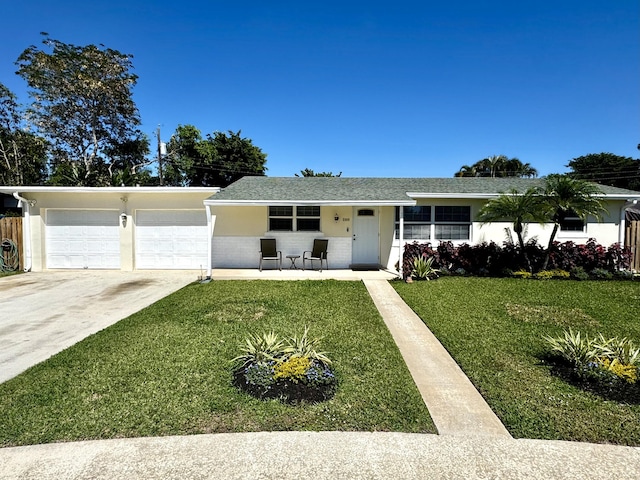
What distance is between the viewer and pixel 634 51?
9805 mm

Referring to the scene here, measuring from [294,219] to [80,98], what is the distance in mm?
23904

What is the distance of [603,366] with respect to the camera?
3.69 metres

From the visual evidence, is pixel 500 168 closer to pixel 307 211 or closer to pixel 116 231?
pixel 307 211

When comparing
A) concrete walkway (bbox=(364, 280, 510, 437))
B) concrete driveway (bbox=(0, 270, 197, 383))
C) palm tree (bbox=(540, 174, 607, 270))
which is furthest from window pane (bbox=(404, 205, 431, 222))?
concrete driveway (bbox=(0, 270, 197, 383))

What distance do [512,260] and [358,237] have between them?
5245 millimetres

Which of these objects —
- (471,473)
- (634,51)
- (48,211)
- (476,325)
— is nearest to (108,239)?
(48,211)

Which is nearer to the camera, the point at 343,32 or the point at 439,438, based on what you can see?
the point at 439,438

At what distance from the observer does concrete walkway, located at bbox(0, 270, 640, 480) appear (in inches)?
92.5

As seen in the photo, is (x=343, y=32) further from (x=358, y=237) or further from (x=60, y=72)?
(x=60, y=72)

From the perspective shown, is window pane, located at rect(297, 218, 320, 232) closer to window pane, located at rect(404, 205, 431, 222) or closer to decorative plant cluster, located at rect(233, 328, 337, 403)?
window pane, located at rect(404, 205, 431, 222)

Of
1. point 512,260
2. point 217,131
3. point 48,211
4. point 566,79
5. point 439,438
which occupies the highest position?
point 217,131

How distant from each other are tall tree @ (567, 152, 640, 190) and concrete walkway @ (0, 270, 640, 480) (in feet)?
158

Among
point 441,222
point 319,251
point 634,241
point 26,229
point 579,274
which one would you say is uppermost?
point 441,222

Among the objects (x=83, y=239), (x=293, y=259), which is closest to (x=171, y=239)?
(x=83, y=239)
